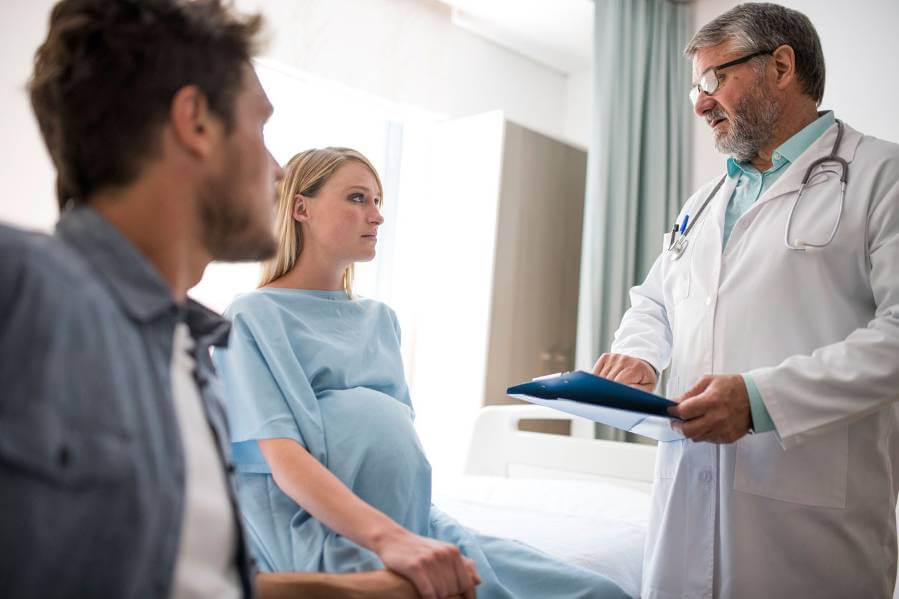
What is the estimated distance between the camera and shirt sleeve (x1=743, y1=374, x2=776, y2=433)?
118 centimetres

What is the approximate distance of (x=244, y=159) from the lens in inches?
32.8

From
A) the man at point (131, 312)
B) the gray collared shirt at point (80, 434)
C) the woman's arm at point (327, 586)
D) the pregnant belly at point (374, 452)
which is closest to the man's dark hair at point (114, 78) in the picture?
the man at point (131, 312)

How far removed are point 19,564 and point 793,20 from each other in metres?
1.53

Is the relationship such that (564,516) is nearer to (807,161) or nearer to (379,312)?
(379,312)

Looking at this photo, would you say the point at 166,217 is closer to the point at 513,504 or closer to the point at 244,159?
the point at 244,159

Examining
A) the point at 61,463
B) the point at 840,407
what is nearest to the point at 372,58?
the point at 840,407

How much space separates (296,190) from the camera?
5.04 ft

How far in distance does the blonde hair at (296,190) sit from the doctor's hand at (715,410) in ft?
2.33

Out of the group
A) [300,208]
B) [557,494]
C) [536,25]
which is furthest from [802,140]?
[536,25]

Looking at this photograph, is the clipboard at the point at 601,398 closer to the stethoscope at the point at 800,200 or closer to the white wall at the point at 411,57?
the stethoscope at the point at 800,200

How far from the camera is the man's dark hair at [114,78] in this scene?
2.45 feet

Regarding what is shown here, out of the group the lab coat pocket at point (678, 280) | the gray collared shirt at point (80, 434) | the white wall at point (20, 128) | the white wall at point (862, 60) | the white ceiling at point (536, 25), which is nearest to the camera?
the gray collared shirt at point (80, 434)

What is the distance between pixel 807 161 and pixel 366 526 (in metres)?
1.01

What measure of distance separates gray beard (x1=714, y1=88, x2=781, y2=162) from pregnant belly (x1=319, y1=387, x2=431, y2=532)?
0.85 metres
